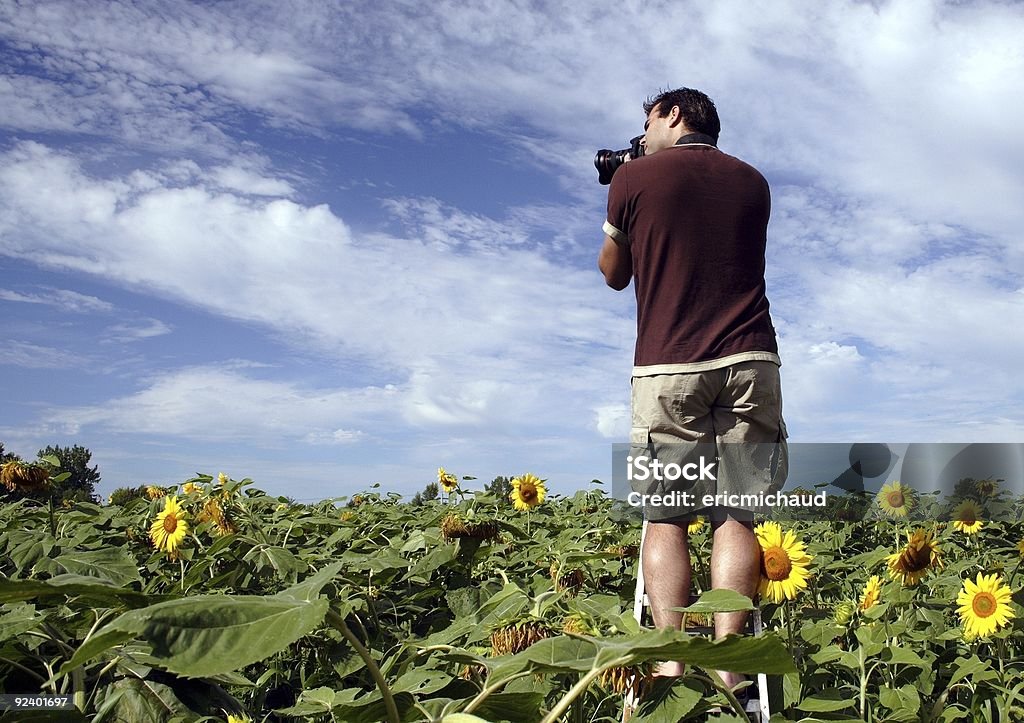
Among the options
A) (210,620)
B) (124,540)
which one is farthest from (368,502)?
(210,620)

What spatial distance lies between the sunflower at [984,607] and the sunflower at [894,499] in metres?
2.44

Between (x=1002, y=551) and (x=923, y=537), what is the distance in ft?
5.57

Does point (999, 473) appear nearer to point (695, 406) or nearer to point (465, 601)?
point (695, 406)

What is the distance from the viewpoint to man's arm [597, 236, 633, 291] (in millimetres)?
2957

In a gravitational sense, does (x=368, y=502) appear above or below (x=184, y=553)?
above

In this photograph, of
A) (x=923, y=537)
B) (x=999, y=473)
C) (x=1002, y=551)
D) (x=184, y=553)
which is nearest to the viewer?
(x=923, y=537)

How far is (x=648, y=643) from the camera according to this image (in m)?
0.63

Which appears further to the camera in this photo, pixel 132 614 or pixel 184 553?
pixel 184 553

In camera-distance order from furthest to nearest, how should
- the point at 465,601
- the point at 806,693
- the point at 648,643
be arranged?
the point at 465,601, the point at 806,693, the point at 648,643

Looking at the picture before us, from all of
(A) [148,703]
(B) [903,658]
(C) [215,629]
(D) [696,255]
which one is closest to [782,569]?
(B) [903,658]

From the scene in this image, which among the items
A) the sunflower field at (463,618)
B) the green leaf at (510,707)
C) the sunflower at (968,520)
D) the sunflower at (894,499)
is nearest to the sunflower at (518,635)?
the sunflower field at (463,618)

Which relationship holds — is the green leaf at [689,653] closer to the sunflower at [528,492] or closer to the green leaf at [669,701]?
the green leaf at [669,701]

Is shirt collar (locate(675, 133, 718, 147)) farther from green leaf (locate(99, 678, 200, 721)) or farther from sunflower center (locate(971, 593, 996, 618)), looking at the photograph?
green leaf (locate(99, 678, 200, 721))

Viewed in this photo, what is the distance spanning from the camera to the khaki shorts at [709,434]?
8.59ft
